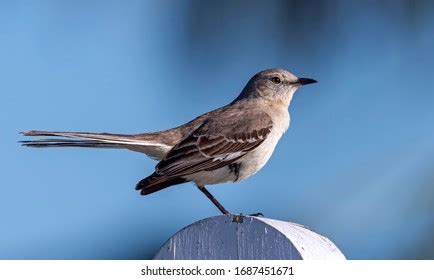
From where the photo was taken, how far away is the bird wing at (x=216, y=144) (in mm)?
6203

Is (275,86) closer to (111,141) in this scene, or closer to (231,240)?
(111,141)

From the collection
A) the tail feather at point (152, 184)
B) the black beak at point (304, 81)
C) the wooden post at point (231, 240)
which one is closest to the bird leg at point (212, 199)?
the tail feather at point (152, 184)

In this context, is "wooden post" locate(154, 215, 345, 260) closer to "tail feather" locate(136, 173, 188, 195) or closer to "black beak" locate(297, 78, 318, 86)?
"tail feather" locate(136, 173, 188, 195)

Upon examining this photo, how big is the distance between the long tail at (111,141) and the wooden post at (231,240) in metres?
2.49

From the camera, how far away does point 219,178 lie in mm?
6406

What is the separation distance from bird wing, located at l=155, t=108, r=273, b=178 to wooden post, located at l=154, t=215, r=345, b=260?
7.91ft

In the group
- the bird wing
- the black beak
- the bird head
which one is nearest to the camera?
the bird wing

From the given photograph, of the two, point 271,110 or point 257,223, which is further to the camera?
point 271,110

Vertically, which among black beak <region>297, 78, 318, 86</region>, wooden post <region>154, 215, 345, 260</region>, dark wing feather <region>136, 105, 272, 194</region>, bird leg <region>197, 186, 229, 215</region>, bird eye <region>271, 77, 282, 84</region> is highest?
bird eye <region>271, 77, 282, 84</region>

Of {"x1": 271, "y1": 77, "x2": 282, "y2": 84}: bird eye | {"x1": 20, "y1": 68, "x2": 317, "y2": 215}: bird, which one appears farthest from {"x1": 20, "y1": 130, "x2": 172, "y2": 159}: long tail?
{"x1": 271, "y1": 77, "x2": 282, "y2": 84}: bird eye

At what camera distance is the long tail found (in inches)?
235
